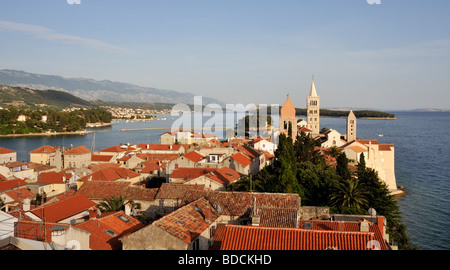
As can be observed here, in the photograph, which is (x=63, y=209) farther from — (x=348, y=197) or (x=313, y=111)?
(x=313, y=111)

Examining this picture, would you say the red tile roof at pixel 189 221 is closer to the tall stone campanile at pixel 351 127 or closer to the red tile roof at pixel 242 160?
the red tile roof at pixel 242 160

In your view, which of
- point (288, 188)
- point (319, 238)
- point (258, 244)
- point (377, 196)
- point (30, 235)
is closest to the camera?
point (258, 244)

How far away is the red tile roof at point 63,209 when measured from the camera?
38.1 ft

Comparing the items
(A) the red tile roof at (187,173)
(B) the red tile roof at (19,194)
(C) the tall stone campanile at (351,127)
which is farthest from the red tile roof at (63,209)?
(C) the tall stone campanile at (351,127)

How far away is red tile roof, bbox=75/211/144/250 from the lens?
8.52 metres

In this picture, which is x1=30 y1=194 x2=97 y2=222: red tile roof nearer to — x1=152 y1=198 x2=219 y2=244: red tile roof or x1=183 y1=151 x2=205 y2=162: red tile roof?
x1=152 y1=198 x2=219 y2=244: red tile roof

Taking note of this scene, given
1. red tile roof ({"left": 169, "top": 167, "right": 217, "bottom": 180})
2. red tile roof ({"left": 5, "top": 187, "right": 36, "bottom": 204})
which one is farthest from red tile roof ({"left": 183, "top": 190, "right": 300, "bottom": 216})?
red tile roof ({"left": 5, "top": 187, "right": 36, "bottom": 204})

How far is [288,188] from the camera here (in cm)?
1525

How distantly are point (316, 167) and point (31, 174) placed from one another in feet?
66.3

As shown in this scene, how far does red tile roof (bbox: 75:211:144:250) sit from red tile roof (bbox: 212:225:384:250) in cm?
304

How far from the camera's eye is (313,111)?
5394 centimetres
